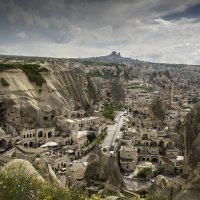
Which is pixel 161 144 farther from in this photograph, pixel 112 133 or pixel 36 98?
pixel 36 98

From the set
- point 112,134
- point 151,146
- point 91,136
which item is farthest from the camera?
point 112,134

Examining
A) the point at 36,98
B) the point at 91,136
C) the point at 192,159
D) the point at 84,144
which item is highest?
the point at 192,159

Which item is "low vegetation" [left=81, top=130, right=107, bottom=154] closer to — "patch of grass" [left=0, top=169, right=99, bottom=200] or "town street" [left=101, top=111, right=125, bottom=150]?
"town street" [left=101, top=111, right=125, bottom=150]

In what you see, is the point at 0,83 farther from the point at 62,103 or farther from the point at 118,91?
the point at 118,91

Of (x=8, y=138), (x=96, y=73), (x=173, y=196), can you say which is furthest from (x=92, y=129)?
(x=96, y=73)

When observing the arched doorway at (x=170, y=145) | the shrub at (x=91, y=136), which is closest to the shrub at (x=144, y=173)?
the arched doorway at (x=170, y=145)

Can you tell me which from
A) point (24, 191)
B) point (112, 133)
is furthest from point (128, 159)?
point (24, 191)
